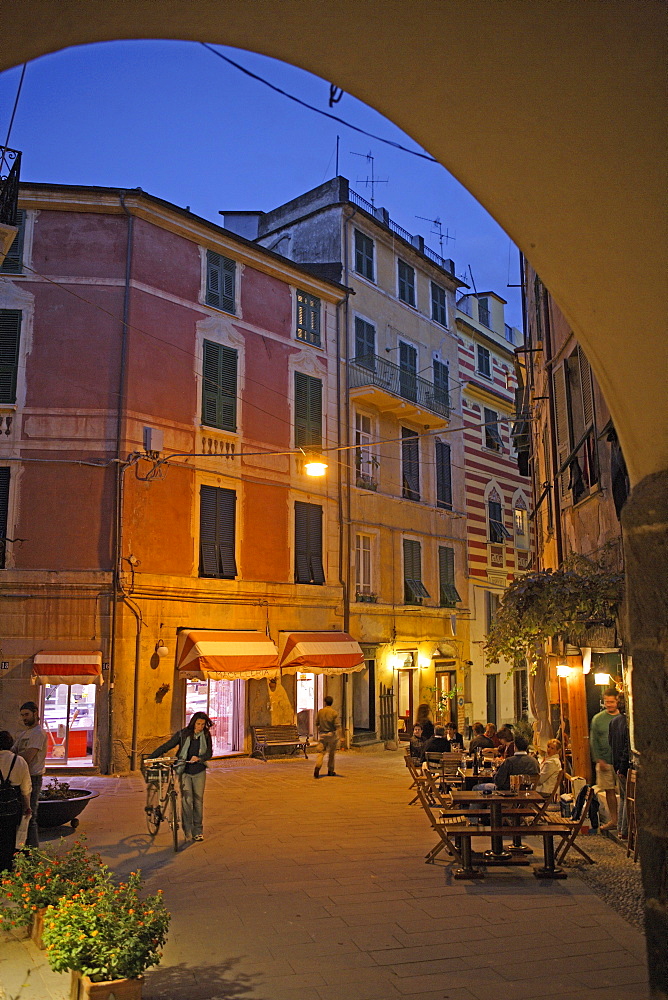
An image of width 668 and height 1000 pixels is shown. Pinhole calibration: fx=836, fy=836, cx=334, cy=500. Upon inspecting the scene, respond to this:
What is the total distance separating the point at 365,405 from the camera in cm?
2362

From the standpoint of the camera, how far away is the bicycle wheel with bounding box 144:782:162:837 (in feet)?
34.0

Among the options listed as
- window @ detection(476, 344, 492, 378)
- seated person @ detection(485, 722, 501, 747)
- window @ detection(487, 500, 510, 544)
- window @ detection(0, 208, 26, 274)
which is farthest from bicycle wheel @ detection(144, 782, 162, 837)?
window @ detection(476, 344, 492, 378)

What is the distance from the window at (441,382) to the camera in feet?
87.6

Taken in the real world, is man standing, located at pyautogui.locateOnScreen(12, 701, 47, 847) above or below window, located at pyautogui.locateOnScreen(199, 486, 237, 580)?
below

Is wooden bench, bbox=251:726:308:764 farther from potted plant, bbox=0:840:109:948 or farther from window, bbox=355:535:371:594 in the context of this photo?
potted plant, bbox=0:840:109:948

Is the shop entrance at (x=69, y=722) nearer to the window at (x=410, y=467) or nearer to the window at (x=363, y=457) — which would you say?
the window at (x=363, y=457)

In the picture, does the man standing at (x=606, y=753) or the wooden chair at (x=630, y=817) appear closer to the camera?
the wooden chair at (x=630, y=817)

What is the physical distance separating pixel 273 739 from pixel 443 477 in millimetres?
10899

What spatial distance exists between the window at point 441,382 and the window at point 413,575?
4922 mm

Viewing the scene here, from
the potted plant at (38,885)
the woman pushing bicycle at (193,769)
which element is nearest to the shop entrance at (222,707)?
the woman pushing bicycle at (193,769)

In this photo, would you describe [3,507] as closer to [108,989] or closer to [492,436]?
[108,989]

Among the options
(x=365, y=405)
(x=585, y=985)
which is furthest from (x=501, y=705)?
(x=585, y=985)

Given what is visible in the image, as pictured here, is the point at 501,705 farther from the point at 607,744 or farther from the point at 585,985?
the point at 585,985

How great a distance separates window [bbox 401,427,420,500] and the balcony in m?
0.72
